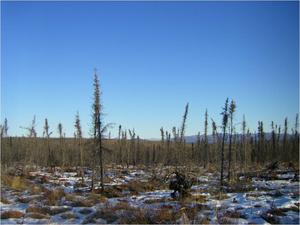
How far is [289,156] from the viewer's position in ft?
233

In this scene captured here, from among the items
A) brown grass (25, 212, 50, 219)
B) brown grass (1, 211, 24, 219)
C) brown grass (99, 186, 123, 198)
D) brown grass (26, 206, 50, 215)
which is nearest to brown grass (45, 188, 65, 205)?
brown grass (26, 206, 50, 215)

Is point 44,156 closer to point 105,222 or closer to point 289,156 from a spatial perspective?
point 289,156

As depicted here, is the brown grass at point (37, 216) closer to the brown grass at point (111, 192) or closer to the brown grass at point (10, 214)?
the brown grass at point (10, 214)

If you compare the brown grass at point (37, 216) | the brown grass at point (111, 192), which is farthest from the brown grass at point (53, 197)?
the brown grass at point (37, 216)

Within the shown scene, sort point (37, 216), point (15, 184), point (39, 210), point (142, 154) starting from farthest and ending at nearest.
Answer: point (142, 154)
point (15, 184)
point (39, 210)
point (37, 216)

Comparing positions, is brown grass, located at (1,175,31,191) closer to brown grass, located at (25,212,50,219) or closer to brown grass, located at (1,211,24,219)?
brown grass, located at (1,211,24,219)

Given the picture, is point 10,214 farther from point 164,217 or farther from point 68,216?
point 164,217

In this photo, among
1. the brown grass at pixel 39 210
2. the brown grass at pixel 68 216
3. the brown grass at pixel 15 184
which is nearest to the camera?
the brown grass at pixel 68 216

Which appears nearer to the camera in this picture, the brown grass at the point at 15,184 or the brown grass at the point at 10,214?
the brown grass at the point at 10,214

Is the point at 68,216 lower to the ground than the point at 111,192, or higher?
higher

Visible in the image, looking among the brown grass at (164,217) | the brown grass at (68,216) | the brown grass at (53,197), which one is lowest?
the brown grass at (53,197)

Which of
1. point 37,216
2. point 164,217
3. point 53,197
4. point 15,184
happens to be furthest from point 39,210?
point 15,184

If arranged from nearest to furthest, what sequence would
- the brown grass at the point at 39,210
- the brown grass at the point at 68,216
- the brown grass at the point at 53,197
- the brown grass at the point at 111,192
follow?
the brown grass at the point at 68,216 < the brown grass at the point at 39,210 < the brown grass at the point at 53,197 < the brown grass at the point at 111,192

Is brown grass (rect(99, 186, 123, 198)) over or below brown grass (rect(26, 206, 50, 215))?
below
